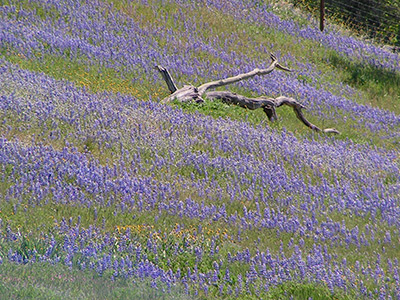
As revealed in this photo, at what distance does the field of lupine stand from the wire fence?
31.0 ft

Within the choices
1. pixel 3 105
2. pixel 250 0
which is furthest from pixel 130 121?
pixel 250 0

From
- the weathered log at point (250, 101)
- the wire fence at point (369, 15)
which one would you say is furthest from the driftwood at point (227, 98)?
the wire fence at point (369, 15)

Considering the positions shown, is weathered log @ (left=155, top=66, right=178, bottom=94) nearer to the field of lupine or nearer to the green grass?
the field of lupine

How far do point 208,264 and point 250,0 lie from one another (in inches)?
719

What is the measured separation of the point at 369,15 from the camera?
28.1 m

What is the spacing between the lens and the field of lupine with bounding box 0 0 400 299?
6609 mm

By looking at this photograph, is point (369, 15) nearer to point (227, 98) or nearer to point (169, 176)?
point (227, 98)

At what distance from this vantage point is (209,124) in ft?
39.3

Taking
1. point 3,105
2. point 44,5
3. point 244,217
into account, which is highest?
point 244,217

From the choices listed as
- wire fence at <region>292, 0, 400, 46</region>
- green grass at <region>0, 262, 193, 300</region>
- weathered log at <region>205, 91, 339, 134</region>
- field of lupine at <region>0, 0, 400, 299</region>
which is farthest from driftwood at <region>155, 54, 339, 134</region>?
wire fence at <region>292, 0, 400, 46</region>

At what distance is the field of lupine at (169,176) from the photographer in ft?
21.7

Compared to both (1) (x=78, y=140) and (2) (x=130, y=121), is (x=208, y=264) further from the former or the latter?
(2) (x=130, y=121)

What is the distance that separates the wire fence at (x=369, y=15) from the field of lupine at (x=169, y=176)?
944 cm

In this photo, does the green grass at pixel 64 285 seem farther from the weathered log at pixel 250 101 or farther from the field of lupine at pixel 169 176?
the weathered log at pixel 250 101
